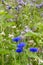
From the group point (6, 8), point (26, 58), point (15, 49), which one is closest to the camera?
point (15, 49)

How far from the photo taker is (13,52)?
1.24 m

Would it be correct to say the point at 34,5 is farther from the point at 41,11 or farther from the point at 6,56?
the point at 6,56

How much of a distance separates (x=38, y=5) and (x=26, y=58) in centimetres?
138

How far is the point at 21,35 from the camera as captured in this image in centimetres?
141

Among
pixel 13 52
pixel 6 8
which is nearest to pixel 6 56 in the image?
pixel 13 52

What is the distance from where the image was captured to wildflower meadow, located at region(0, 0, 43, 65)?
4.12ft

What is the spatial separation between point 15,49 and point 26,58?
136mm

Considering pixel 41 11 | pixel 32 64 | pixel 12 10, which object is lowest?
pixel 41 11

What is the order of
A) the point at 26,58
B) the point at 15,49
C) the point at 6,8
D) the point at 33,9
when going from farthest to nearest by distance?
1. the point at 33,9
2. the point at 6,8
3. the point at 26,58
4. the point at 15,49

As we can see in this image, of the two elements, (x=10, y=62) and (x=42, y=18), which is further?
(x=42, y=18)

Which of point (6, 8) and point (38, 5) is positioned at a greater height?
point (6, 8)

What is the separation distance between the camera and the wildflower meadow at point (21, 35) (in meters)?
1.26

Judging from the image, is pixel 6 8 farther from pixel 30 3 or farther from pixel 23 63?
pixel 23 63

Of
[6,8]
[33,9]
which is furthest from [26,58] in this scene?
[33,9]
